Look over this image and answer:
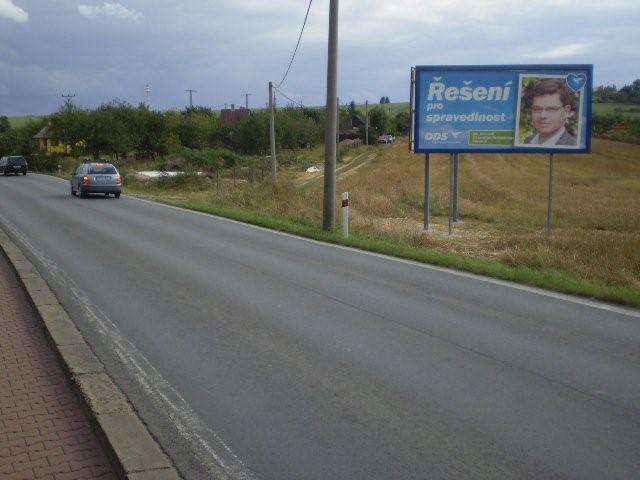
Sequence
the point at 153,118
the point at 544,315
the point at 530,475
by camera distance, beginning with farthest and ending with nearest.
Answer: the point at 153,118 → the point at 544,315 → the point at 530,475

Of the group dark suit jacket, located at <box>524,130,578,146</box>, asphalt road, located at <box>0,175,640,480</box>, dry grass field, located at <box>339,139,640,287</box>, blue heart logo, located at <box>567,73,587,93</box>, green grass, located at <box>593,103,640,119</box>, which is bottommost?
dry grass field, located at <box>339,139,640,287</box>

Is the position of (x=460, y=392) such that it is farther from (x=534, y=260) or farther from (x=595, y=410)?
(x=534, y=260)

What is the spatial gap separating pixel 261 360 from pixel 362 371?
3.22ft

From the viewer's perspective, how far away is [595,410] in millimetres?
5422

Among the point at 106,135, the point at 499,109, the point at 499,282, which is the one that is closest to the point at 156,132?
the point at 106,135

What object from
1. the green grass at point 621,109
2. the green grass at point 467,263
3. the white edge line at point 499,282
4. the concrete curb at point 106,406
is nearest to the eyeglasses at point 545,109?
the green grass at point 467,263

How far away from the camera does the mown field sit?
12.5 m

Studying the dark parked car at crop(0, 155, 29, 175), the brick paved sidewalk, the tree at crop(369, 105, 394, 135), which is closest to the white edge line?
the brick paved sidewalk

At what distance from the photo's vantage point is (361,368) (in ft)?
21.2

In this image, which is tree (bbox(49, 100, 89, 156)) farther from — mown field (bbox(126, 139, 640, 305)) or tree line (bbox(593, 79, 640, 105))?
tree line (bbox(593, 79, 640, 105))

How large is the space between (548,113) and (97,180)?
18.8 m

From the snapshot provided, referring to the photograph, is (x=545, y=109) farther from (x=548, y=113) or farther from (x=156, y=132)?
(x=156, y=132)

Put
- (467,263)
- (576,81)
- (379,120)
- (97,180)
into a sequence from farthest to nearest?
1. (379,120)
2. (97,180)
3. (576,81)
4. (467,263)

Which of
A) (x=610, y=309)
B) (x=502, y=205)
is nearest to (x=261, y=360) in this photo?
(x=610, y=309)
